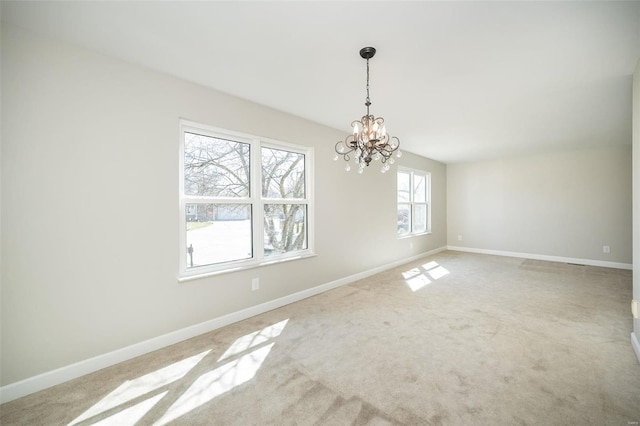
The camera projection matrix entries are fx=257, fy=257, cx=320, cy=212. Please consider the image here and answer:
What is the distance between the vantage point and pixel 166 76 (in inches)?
90.6

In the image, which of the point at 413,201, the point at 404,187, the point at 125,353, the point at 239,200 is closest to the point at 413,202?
the point at 413,201

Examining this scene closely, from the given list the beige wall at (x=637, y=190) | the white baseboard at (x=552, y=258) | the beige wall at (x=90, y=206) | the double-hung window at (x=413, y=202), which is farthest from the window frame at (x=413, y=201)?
the beige wall at (x=90, y=206)

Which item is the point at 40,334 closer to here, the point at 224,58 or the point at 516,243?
the point at 224,58

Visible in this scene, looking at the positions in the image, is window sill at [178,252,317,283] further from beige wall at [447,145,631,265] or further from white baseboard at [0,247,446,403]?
beige wall at [447,145,631,265]

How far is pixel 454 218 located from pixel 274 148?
18.8 feet

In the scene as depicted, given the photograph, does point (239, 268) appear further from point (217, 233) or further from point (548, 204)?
point (548, 204)

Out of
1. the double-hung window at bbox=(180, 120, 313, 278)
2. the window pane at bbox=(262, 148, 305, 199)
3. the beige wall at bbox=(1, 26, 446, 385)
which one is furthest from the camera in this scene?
the window pane at bbox=(262, 148, 305, 199)

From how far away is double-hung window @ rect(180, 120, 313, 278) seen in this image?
2.54 metres

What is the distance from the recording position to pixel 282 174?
3.32 m

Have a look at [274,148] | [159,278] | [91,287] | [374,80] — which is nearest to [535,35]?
[374,80]

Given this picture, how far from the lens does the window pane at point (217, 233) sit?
255 centimetres

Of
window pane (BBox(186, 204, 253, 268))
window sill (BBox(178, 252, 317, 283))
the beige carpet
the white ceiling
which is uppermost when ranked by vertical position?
the white ceiling

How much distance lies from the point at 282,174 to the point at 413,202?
3697mm

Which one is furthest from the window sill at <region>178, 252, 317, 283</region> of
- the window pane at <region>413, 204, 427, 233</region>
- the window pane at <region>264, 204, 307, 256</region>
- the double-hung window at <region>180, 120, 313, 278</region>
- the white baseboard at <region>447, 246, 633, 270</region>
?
the white baseboard at <region>447, 246, 633, 270</region>
